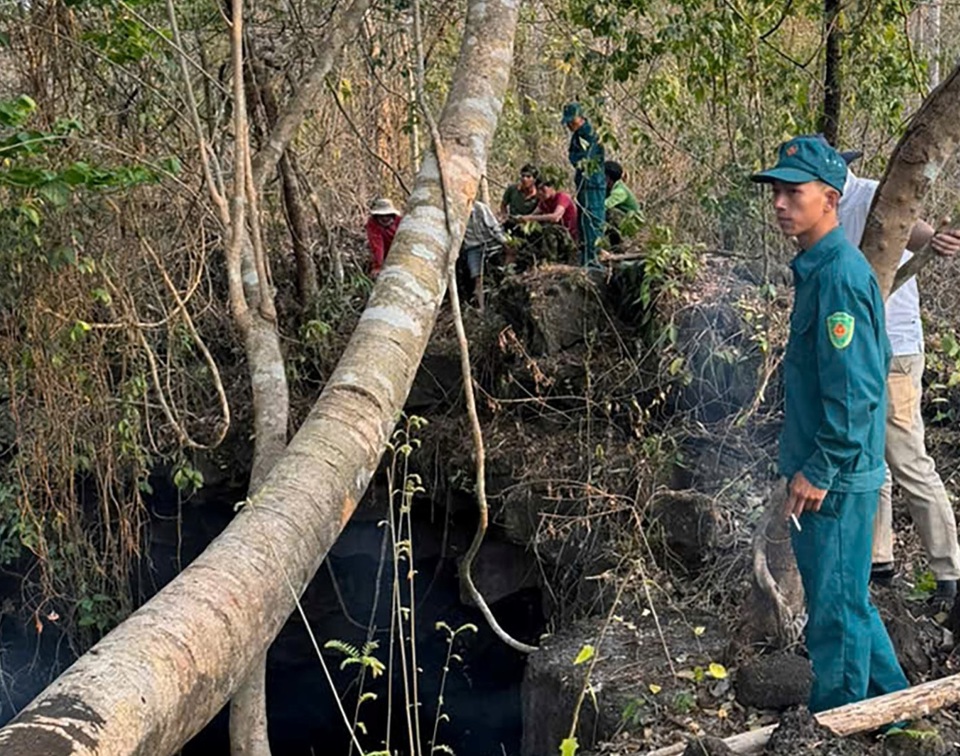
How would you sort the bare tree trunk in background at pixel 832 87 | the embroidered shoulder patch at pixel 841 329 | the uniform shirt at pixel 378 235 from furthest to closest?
1. the uniform shirt at pixel 378 235
2. the bare tree trunk in background at pixel 832 87
3. the embroidered shoulder patch at pixel 841 329

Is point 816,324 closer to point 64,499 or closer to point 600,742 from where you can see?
point 600,742

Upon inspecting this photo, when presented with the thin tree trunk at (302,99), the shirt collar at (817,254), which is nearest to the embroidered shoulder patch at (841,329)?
the shirt collar at (817,254)

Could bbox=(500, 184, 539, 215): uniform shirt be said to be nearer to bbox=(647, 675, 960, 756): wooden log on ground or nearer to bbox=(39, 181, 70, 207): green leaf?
bbox=(39, 181, 70, 207): green leaf

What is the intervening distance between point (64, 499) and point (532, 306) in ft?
10.8

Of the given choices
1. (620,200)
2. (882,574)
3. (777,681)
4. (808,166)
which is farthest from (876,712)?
(620,200)

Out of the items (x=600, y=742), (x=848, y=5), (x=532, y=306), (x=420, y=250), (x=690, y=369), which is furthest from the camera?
(x=532, y=306)

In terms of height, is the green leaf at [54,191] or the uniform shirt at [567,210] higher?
the uniform shirt at [567,210]

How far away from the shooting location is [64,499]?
6215mm

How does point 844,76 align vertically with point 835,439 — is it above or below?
above

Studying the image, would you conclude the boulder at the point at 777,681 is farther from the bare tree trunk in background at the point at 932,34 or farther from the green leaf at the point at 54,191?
the bare tree trunk in background at the point at 932,34

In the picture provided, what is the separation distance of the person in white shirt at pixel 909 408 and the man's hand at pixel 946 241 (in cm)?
36

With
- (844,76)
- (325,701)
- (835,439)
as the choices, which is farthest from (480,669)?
(835,439)

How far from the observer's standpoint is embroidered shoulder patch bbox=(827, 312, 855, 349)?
100 inches

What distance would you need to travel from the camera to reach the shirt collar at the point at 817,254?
2650 mm
